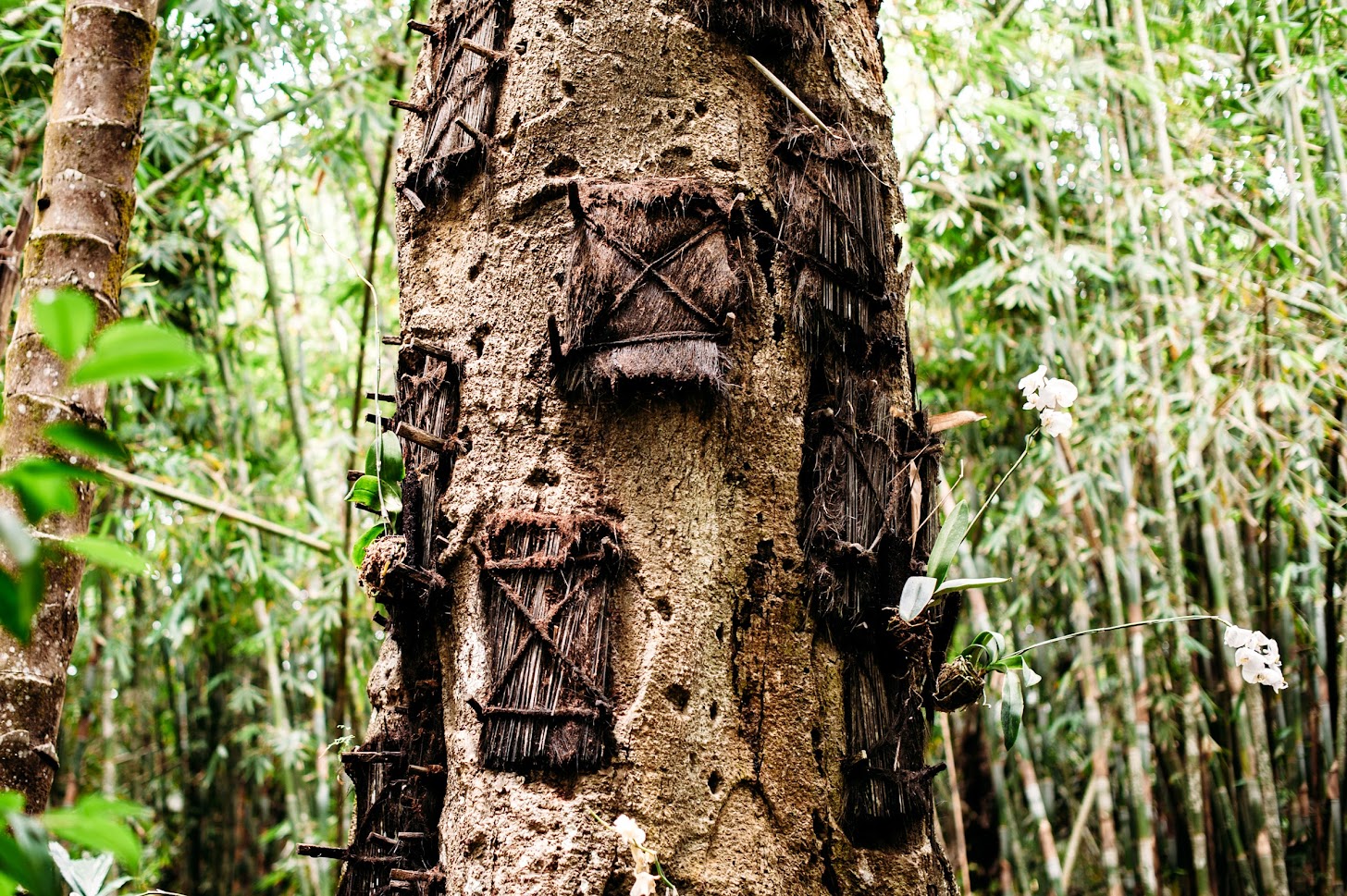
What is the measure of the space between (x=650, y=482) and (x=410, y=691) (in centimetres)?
43

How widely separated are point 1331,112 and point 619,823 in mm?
3326

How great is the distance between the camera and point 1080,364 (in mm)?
3871

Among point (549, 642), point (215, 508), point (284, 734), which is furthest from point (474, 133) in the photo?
point (284, 734)

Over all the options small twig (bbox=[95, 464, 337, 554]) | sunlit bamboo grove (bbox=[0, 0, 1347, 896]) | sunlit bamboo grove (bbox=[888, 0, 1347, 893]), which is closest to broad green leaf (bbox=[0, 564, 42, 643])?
small twig (bbox=[95, 464, 337, 554])

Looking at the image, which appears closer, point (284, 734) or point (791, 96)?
point (791, 96)

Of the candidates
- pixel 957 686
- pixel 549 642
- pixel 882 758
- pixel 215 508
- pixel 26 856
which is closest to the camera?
pixel 26 856

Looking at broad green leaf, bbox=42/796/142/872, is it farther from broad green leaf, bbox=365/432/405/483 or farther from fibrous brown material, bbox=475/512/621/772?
broad green leaf, bbox=365/432/405/483

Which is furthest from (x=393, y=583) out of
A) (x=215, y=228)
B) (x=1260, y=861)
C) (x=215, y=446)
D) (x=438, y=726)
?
(x=215, y=446)

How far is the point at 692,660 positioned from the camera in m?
1.41

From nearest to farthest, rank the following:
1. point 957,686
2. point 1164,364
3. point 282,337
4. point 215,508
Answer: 1. point 957,686
2. point 215,508
3. point 1164,364
4. point 282,337

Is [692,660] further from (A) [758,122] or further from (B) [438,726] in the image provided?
(A) [758,122]

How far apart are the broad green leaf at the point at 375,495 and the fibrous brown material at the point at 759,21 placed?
819 millimetres

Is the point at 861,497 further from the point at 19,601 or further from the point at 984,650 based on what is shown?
the point at 19,601

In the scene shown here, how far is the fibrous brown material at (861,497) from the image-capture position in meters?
1.51
